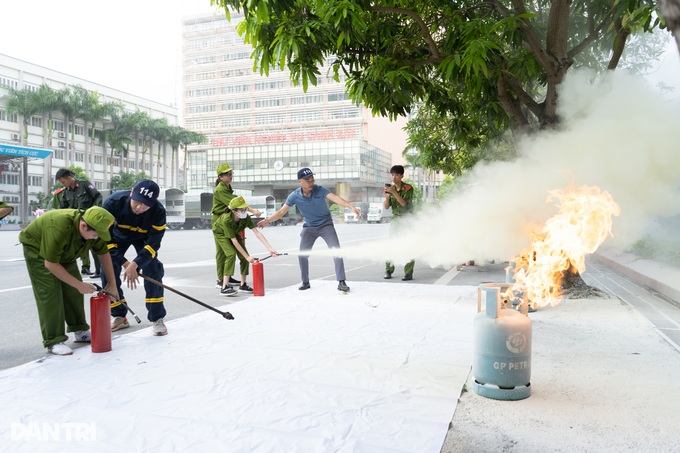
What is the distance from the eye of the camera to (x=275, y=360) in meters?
4.45

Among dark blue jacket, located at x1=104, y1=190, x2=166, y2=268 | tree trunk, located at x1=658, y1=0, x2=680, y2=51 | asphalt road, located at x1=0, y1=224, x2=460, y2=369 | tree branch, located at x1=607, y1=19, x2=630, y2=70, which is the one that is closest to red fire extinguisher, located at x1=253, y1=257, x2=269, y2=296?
asphalt road, located at x1=0, y1=224, x2=460, y2=369

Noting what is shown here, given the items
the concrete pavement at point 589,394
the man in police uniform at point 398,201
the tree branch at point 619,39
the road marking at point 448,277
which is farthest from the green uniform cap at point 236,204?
the tree branch at point 619,39

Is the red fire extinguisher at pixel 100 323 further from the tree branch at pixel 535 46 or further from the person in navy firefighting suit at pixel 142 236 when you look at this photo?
the tree branch at pixel 535 46

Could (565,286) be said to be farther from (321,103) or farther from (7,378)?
(321,103)

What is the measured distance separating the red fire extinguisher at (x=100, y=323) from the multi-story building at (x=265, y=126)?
235ft

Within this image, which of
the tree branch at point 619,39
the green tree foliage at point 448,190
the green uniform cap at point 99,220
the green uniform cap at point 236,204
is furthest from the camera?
the green tree foliage at point 448,190

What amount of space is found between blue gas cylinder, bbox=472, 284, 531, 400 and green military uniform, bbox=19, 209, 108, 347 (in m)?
3.47

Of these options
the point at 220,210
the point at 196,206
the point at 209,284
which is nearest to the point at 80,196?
the point at 209,284

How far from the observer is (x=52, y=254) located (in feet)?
14.0

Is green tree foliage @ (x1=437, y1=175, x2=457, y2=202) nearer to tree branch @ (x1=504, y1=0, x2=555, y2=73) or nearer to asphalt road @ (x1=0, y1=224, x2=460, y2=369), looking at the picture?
asphalt road @ (x1=0, y1=224, x2=460, y2=369)

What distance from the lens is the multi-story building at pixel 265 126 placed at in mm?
78750

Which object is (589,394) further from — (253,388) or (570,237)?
(253,388)
